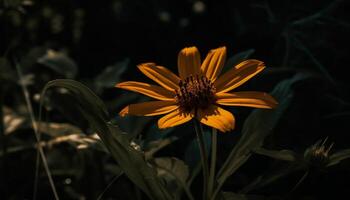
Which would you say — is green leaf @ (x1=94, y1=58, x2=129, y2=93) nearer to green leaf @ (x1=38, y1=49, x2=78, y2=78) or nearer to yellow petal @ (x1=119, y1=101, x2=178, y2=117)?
green leaf @ (x1=38, y1=49, x2=78, y2=78)

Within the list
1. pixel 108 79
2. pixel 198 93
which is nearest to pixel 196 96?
pixel 198 93

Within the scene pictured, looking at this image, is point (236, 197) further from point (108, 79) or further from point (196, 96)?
point (108, 79)

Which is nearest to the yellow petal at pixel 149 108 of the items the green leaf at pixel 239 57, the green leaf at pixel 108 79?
the green leaf at pixel 239 57

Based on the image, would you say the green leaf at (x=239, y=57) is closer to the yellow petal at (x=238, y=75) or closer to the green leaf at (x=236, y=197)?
the yellow petal at (x=238, y=75)

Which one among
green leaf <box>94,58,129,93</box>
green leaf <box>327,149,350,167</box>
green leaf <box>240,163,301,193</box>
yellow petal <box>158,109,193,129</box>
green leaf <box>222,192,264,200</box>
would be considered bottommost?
green leaf <box>240,163,301,193</box>

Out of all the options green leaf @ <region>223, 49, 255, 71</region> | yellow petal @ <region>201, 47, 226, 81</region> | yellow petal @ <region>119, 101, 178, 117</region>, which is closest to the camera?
yellow petal @ <region>119, 101, 178, 117</region>

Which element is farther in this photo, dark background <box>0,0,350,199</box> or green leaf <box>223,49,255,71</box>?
dark background <box>0,0,350,199</box>

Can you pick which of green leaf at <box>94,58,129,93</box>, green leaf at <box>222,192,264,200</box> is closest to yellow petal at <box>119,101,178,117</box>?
green leaf at <box>222,192,264,200</box>
